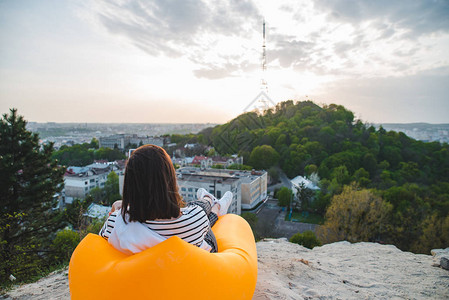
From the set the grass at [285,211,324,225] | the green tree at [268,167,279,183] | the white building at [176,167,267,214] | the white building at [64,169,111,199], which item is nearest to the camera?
the white building at [176,167,267,214]

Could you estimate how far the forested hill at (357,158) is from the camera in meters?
12.3

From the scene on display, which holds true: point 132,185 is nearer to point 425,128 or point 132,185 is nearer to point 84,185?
point 84,185

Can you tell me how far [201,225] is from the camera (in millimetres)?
1656

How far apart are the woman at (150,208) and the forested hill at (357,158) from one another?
10.6 m

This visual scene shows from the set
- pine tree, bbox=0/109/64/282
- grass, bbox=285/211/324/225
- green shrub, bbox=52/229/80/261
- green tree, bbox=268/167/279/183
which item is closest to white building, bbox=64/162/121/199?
pine tree, bbox=0/109/64/282

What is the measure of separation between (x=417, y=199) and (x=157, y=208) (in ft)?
53.6

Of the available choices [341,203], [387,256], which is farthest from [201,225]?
[341,203]

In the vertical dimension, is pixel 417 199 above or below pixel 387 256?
below

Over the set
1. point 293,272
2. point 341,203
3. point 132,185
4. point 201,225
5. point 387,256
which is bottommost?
point 341,203

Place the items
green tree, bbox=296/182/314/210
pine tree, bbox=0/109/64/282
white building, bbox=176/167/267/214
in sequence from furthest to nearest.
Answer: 1. green tree, bbox=296/182/314/210
2. white building, bbox=176/167/267/214
3. pine tree, bbox=0/109/64/282

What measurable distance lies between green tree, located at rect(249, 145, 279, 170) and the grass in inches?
364

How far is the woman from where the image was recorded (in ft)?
4.84

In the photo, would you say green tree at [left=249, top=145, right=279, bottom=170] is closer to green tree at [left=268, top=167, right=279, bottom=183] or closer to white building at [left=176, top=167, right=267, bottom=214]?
green tree at [left=268, top=167, right=279, bottom=183]

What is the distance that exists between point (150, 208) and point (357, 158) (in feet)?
91.6
